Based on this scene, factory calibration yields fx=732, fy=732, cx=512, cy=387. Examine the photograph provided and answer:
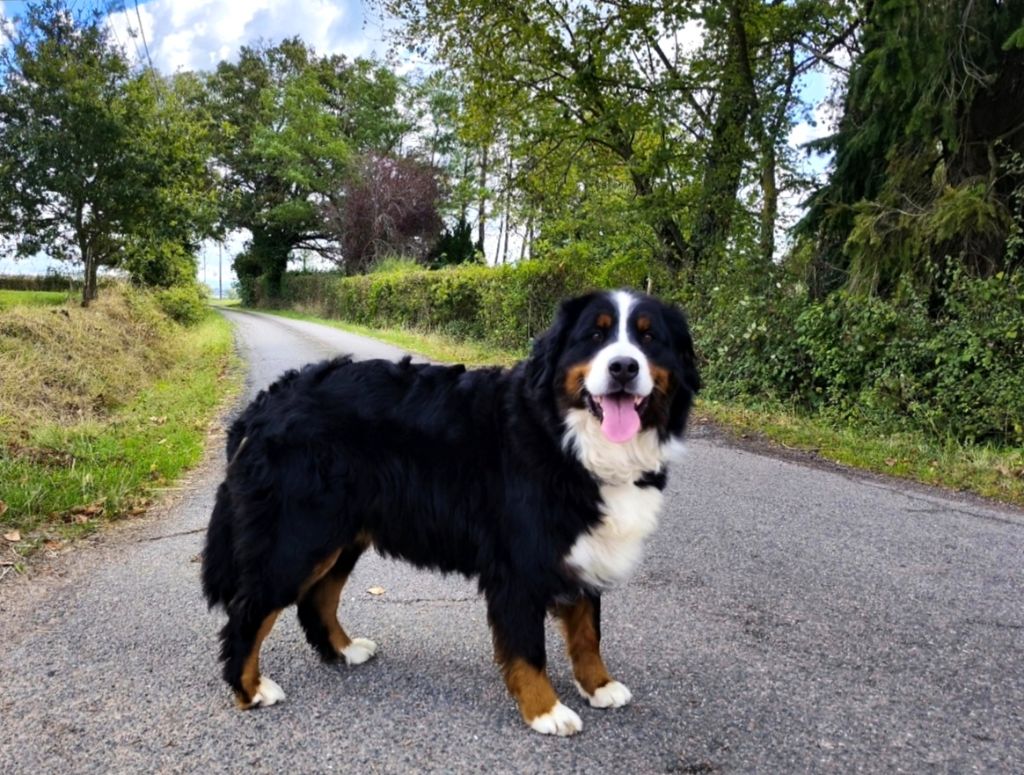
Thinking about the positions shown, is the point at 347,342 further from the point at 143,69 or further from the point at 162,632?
the point at 162,632

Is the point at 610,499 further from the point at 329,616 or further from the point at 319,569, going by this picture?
the point at 329,616

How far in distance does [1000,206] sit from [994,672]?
23.7ft

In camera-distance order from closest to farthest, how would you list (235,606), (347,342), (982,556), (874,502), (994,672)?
1. (235,606)
2. (994,672)
3. (982,556)
4. (874,502)
5. (347,342)

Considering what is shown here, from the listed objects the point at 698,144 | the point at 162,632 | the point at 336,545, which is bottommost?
the point at 162,632

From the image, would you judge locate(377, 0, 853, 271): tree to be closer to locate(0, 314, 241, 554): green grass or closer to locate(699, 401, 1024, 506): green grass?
locate(699, 401, 1024, 506): green grass

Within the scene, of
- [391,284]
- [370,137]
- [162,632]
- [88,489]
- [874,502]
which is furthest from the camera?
[370,137]

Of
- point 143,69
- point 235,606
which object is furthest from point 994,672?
point 143,69

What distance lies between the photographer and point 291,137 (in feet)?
155

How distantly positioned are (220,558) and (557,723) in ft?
4.94

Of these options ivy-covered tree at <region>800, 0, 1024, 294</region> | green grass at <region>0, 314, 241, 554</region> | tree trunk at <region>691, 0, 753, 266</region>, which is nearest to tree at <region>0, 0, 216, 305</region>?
green grass at <region>0, 314, 241, 554</region>

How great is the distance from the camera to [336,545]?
2.90 m

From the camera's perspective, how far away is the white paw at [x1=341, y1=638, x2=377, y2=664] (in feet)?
10.5

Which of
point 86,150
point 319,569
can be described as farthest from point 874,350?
point 86,150

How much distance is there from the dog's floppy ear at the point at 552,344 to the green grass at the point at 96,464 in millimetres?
3607
